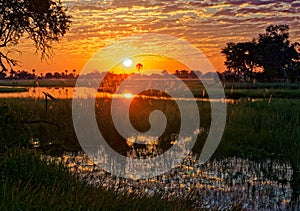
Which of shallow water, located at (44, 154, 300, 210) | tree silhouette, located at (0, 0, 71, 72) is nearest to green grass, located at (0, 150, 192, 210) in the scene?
shallow water, located at (44, 154, 300, 210)

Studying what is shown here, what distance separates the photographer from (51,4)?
14211 millimetres

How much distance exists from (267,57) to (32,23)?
73335 millimetres

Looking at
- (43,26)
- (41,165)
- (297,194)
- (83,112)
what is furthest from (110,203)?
(83,112)

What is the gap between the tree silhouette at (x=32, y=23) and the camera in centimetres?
1302

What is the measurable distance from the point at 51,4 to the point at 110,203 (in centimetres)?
1070

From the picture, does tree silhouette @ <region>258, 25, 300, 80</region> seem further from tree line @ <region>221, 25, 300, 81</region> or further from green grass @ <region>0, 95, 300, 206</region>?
green grass @ <region>0, 95, 300, 206</region>

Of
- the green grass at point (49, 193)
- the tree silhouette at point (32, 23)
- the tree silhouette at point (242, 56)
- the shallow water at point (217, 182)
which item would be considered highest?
the tree silhouette at point (242, 56)

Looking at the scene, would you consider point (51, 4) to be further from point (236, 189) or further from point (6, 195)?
point (6, 195)

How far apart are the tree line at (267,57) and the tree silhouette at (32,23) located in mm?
70814

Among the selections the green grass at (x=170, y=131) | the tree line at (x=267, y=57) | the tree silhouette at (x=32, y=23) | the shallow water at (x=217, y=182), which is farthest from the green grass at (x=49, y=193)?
the tree line at (x=267, y=57)

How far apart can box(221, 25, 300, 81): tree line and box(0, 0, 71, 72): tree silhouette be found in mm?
70814

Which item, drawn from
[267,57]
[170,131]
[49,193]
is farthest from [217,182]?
[267,57]

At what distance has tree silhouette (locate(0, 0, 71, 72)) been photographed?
13.0 m

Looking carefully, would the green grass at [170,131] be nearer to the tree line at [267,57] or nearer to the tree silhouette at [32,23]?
the tree silhouette at [32,23]
